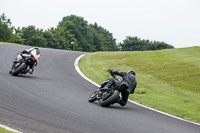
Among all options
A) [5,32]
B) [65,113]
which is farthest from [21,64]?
[5,32]

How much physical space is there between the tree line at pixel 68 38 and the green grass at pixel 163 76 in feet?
225

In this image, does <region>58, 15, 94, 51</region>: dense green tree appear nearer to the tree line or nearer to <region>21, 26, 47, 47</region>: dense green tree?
the tree line

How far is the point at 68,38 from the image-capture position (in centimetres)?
10688

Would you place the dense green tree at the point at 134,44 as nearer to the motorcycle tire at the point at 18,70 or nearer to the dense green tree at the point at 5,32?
the dense green tree at the point at 5,32

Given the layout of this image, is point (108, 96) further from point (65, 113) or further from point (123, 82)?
point (65, 113)

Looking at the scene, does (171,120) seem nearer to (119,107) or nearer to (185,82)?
(119,107)

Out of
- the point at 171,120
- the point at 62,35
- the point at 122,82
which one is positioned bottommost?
the point at 171,120

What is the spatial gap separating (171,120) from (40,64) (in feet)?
36.0

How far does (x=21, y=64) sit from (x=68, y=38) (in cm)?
9406

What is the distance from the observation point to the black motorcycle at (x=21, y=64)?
528 inches

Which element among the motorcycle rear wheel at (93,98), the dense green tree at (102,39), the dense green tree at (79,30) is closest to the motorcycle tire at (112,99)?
the motorcycle rear wheel at (93,98)

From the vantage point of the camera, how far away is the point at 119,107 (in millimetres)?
10734

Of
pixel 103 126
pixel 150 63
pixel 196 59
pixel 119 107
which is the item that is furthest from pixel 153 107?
pixel 196 59

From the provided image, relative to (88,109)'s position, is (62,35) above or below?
above
